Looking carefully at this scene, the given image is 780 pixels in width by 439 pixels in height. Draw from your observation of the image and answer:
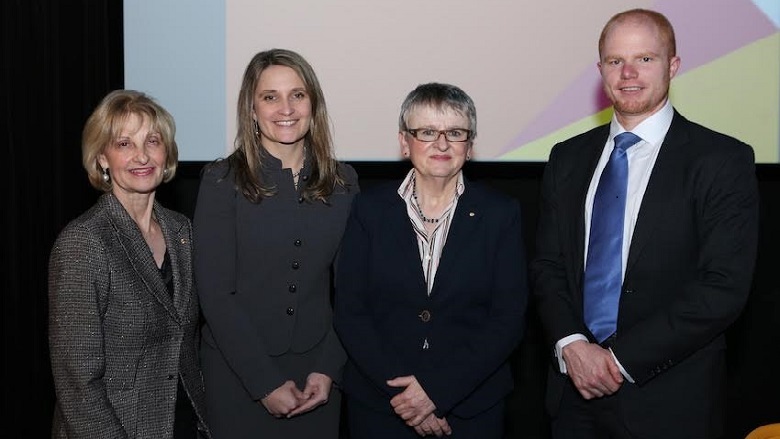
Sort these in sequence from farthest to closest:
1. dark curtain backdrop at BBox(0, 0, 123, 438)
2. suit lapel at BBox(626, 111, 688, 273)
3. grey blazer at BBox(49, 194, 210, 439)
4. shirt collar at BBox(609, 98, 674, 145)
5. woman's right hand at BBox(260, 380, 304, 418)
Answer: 1. dark curtain backdrop at BBox(0, 0, 123, 438)
2. woman's right hand at BBox(260, 380, 304, 418)
3. shirt collar at BBox(609, 98, 674, 145)
4. suit lapel at BBox(626, 111, 688, 273)
5. grey blazer at BBox(49, 194, 210, 439)

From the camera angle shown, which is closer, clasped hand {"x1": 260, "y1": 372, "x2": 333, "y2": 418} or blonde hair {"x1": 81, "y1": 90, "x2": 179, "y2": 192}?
blonde hair {"x1": 81, "y1": 90, "x2": 179, "y2": 192}

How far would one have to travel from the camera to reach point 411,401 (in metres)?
2.57

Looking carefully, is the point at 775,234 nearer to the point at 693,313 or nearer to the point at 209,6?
the point at 693,313

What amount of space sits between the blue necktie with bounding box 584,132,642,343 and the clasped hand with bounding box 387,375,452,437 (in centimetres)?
55

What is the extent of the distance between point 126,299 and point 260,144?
0.74m

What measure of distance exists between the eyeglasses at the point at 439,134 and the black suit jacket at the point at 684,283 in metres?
0.47

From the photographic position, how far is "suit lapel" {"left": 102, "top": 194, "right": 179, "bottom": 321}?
2.51 meters

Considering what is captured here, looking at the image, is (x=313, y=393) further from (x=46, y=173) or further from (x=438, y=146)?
(x=46, y=173)

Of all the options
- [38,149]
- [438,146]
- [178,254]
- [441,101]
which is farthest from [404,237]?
[38,149]

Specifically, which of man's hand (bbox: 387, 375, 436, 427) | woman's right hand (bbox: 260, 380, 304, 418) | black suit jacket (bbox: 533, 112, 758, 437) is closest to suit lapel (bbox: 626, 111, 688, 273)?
black suit jacket (bbox: 533, 112, 758, 437)

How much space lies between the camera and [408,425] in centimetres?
265

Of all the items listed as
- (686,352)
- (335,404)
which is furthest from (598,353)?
(335,404)

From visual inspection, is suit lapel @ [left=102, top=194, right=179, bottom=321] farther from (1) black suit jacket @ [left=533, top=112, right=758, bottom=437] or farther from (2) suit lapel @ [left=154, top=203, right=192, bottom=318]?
(1) black suit jacket @ [left=533, top=112, right=758, bottom=437]

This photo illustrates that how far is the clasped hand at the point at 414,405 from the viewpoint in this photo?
8.45ft
